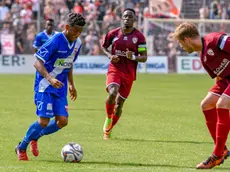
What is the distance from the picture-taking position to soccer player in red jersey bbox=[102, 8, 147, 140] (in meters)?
13.0

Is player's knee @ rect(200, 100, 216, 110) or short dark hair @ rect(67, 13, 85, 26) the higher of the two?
short dark hair @ rect(67, 13, 85, 26)

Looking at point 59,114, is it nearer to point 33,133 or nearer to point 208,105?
point 33,133

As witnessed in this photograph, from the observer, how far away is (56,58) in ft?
32.6

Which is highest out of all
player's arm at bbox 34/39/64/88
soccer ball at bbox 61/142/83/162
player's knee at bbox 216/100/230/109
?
player's arm at bbox 34/39/64/88

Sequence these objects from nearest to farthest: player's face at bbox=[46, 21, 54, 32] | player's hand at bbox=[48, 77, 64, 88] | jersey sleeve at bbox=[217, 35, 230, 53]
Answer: jersey sleeve at bbox=[217, 35, 230, 53] < player's hand at bbox=[48, 77, 64, 88] < player's face at bbox=[46, 21, 54, 32]

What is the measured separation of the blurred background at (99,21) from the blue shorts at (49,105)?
23.1 m

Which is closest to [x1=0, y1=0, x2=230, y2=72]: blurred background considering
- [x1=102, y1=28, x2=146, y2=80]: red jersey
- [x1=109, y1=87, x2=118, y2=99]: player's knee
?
[x1=102, y1=28, x2=146, y2=80]: red jersey

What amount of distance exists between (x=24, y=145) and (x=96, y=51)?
24221 millimetres

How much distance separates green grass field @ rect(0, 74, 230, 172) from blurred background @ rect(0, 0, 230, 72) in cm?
937

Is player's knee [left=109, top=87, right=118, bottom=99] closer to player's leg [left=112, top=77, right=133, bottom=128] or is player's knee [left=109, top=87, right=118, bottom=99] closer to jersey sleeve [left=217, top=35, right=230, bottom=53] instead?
player's leg [left=112, top=77, right=133, bottom=128]

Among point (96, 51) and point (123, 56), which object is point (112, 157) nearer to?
point (123, 56)

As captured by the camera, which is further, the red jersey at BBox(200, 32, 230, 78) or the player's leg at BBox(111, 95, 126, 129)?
Answer: the player's leg at BBox(111, 95, 126, 129)

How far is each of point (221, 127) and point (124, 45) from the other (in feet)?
14.7

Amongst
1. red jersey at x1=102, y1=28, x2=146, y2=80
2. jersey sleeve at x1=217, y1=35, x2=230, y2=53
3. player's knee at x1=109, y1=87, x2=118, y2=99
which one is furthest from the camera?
red jersey at x1=102, y1=28, x2=146, y2=80
